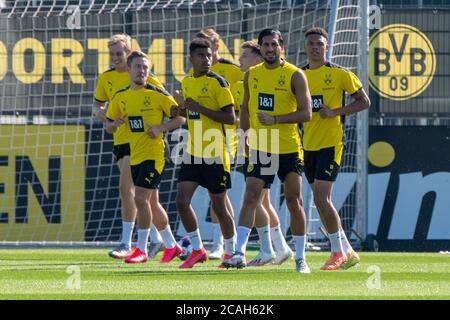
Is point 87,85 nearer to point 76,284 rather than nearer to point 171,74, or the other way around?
point 171,74

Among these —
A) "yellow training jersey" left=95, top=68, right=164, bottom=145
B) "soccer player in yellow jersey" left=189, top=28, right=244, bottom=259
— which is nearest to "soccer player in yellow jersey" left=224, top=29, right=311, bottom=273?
"soccer player in yellow jersey" left=189, top=28, right=244, bottom=259

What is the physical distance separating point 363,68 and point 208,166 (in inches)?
183

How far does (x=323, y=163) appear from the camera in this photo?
12.0 metres

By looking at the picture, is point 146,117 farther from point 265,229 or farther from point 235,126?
point 265,229

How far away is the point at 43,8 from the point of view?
17.6m

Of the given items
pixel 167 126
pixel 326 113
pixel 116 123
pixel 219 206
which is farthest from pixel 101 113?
pixel 326 113

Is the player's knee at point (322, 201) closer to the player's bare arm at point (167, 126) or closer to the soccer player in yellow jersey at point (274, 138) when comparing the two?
the soccer player in yellow jersey at point (274, 138)

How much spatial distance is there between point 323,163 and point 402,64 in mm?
5276

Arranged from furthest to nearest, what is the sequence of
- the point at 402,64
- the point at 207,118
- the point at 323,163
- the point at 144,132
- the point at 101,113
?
1. the point at 402,64
2. the point at 101,113
3. the point at 144,132
4. the point at 207,118
5. the point at 323,163

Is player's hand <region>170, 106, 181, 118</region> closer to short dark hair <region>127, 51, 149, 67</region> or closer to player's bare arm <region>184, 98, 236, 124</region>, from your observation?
short dark hair <region>127, 51, 149, 67</region>

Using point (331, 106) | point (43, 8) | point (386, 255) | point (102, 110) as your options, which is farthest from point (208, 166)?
point (43, 8)

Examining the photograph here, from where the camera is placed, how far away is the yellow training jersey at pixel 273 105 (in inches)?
462

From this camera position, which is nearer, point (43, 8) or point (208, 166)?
point (208, 166)

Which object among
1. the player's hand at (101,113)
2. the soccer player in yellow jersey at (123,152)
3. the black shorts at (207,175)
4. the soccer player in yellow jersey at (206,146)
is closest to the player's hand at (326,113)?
the soccer player in yellow jersey at (206,146)
